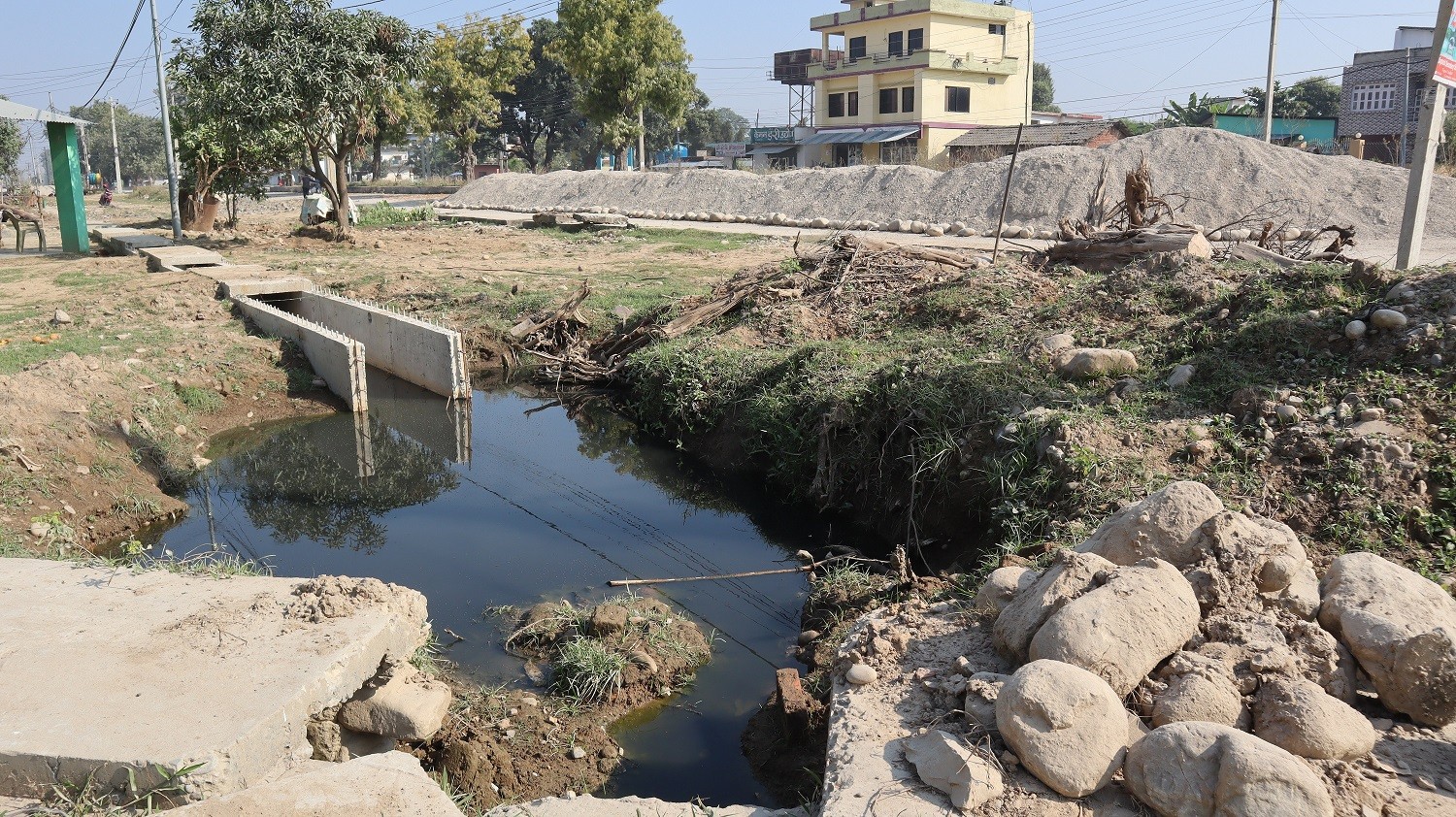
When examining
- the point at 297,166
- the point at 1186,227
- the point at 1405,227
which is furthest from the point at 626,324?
the point at 297,166

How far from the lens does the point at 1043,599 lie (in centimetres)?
396

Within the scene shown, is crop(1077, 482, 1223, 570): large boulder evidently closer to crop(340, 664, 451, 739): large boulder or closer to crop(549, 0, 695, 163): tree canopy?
crop(340, 664, 451, 739): large boulder

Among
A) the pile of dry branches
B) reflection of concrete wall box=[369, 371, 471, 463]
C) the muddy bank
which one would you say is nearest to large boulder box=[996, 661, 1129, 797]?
the muddy bank

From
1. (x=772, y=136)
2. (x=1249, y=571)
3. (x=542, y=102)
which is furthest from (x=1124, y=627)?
(x=542, y=102)

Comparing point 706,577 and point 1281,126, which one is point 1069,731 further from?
point 1281,126

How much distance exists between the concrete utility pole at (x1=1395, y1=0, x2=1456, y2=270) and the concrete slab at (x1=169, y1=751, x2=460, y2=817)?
8744 millimetres

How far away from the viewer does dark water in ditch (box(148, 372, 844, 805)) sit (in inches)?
218

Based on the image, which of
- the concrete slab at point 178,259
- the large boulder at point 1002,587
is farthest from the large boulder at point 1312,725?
the concrete slab at point 178,259

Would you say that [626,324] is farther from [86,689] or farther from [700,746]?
[86,689]

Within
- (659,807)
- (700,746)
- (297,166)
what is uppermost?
(297,166)

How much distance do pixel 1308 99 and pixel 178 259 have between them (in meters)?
55.7

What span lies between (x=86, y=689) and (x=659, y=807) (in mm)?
2187

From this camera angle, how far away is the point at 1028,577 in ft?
14.8

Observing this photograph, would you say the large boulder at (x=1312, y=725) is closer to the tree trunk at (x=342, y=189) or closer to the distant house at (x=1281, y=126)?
the tree trunk at (x=342, y=189)
